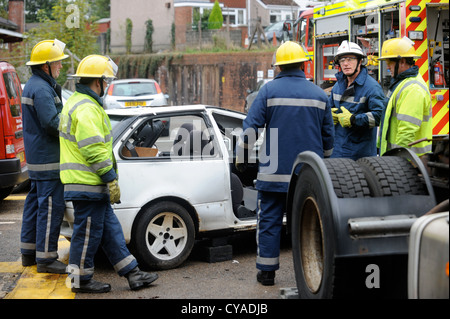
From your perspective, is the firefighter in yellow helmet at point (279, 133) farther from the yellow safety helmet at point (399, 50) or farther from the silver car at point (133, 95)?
the silver car at point (133, 95)

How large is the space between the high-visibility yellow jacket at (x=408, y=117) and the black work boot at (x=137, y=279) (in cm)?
252

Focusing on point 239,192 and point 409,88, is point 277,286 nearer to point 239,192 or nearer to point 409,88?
point 239,192

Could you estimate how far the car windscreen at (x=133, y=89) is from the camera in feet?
68.4

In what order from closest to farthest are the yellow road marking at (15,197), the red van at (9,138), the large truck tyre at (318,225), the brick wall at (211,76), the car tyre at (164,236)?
the large truck tyre at (318,225) < the car tyre at (164,236) < the red van at (9,138) < the yellow road marking at (15,197) < the brick wall at (211,76)

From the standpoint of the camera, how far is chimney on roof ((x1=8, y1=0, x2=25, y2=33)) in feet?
135

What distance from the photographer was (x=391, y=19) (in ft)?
38.5

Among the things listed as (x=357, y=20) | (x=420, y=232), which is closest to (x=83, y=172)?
(x=420, y=232)

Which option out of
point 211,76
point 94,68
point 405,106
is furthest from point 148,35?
point 94,68

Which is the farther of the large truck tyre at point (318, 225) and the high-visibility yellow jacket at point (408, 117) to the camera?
the high-visibility yellow jacket at point (408, 117)

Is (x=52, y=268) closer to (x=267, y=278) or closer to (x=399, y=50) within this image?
(x=267, y=278)

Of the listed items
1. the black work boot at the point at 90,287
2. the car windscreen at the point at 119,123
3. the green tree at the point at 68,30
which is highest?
the green tree at the point at 68,30

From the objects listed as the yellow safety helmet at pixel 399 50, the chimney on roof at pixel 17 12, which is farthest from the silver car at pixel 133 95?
the chimney on roof at pixel 17 12

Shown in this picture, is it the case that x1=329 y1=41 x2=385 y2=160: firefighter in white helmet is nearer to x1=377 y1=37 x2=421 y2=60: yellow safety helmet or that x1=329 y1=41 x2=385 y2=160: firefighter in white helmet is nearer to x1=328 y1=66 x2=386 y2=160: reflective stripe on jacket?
x1=328 y1=66 x2=386 y2=160: reflective stripe on jacket
